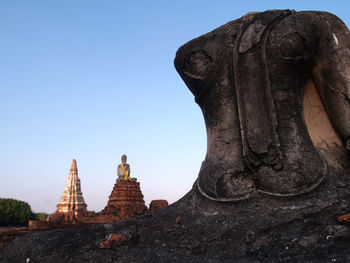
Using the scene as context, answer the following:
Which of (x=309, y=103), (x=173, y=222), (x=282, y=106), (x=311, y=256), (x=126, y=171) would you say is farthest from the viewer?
(x=126, y=171)

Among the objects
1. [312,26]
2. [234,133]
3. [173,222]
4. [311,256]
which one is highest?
[312,26]

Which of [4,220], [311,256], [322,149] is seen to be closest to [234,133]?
[322,149]

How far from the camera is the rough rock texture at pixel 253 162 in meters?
2.15

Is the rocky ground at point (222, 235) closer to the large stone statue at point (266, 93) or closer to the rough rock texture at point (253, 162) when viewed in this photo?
the rough rock texture at point (253, 162)

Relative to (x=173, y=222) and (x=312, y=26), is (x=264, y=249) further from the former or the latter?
(x=312, y=26)

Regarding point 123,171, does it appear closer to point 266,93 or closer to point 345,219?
point 266,93

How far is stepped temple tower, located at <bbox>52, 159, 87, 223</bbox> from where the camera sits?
20.6 m

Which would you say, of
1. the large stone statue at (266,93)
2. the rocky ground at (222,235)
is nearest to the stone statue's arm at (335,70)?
the large stone statue at (266,93)

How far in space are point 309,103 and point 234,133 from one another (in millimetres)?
846

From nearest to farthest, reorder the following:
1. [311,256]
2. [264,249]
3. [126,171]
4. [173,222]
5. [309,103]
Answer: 1. [311,256]
2. [264,249]
3. [173,222]
4. [309,103]
5. [126,171]

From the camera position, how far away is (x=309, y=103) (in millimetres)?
3066

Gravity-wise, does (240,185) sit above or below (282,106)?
below

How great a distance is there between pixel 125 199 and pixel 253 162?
42.5 feet

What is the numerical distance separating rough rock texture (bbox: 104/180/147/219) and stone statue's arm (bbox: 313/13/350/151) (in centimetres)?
1226
